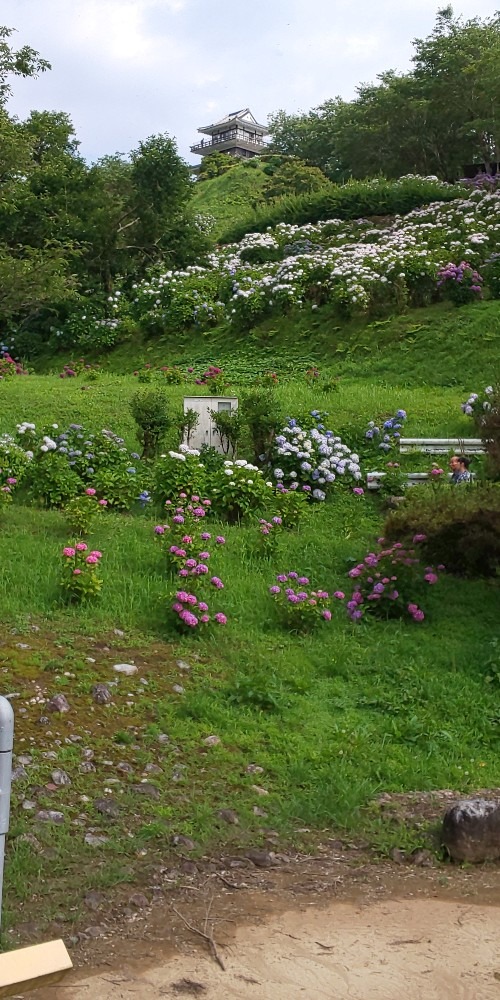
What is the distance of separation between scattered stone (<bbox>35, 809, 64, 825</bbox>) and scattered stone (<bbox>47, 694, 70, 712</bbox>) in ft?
2.46

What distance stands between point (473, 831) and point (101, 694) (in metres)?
1.93

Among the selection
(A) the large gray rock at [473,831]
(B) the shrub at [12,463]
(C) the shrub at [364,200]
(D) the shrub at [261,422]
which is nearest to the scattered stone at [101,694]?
(A) the large gray rock at [473,831]

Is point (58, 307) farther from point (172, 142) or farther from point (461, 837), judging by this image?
point (461, 837)

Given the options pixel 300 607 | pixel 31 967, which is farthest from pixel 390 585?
pixel 31 967

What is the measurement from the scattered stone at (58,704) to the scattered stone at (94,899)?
4.05 feet

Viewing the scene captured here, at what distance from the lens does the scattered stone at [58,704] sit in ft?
14.1

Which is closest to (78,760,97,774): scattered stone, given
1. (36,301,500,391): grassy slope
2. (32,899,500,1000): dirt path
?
(32,899,500,1000): dirt path

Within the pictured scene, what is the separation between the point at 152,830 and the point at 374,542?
3.75m

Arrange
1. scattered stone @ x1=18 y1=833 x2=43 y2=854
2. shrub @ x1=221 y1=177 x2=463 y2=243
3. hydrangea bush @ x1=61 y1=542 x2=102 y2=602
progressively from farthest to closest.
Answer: shrub @ x1=221 y1=177 x2=463 y2=243
hydrangea bush @ x1=61 y1=542 x2=102 y2=602
scattered stone @ x1=18 y1=833 x2=43 y2=854

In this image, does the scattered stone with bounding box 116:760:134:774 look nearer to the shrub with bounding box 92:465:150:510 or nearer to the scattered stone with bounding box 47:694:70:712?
the scattered stone with bounding box 47:694:70:712

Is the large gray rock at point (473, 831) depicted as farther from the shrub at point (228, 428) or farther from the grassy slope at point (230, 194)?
the grassy slope at point (230, 194)

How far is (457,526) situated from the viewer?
6.17 meters

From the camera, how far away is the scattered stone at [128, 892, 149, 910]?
10.3 feet

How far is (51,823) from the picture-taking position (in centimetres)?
350
